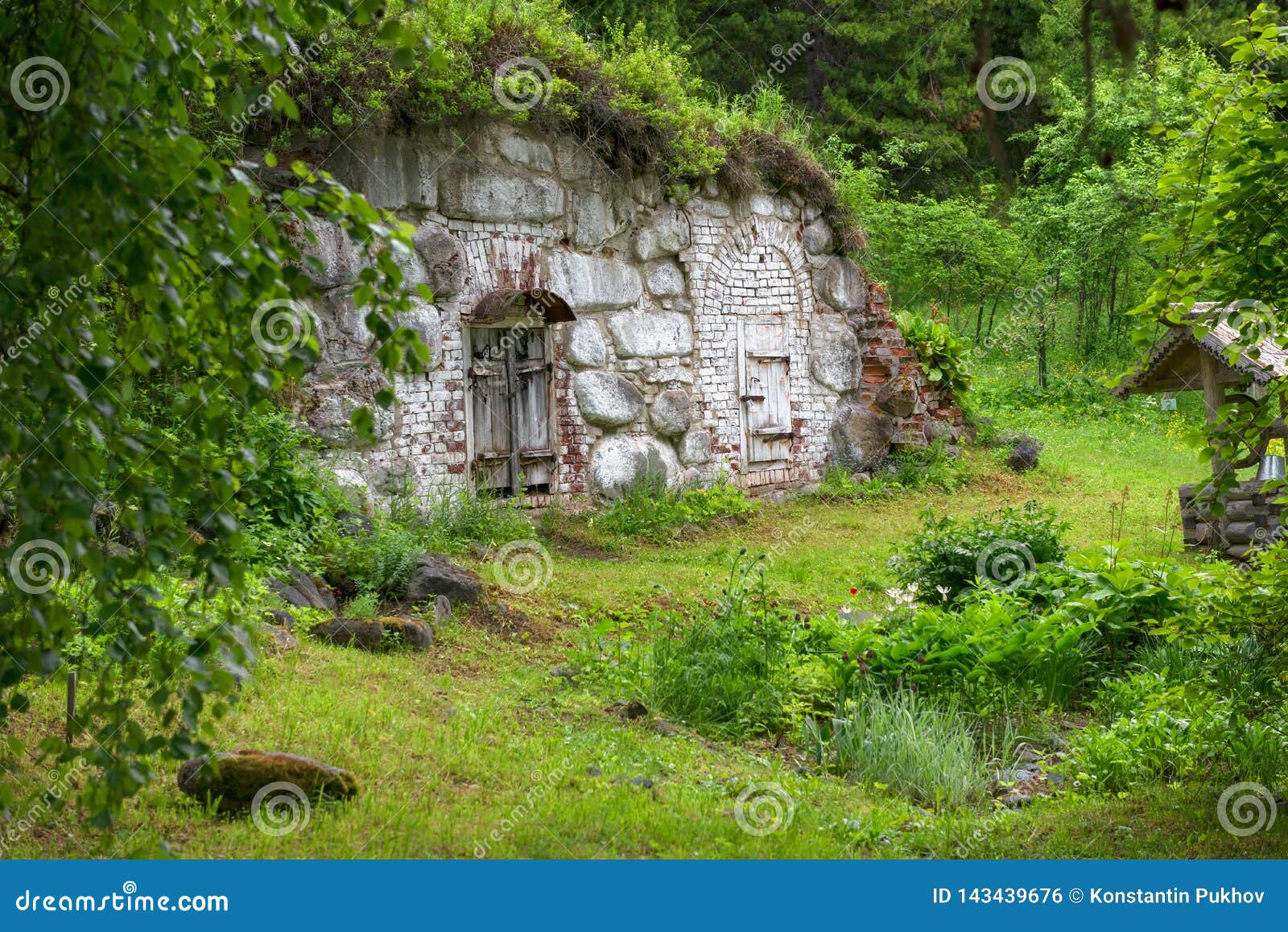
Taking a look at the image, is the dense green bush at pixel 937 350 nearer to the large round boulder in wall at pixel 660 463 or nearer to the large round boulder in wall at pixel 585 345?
the large round boulder in wall at pixel 660 463

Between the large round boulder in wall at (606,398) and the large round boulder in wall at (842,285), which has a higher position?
the large round boulder in wall at (842,285)

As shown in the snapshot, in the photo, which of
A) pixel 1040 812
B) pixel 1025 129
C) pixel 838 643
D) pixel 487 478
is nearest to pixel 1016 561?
pixel 838 643

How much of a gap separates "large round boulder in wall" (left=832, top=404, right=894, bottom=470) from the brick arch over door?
0.87ft

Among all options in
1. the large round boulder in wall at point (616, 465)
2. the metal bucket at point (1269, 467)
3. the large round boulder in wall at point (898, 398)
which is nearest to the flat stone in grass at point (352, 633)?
the large round boulder in wall at point (616, 465)

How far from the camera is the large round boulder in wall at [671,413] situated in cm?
1216

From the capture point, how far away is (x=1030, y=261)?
22016 millimetres

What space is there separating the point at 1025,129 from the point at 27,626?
1017 inches

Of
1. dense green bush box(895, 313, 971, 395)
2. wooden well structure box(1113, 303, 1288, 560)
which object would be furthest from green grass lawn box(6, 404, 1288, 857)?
dense green bush box(895, 313, 971, 395)

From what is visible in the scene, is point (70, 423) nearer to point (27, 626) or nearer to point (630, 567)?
point (27, 626)

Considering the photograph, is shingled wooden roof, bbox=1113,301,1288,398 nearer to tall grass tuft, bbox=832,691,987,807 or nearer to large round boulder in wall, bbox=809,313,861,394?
large round boulder in wall, bbox=809,313,861,394

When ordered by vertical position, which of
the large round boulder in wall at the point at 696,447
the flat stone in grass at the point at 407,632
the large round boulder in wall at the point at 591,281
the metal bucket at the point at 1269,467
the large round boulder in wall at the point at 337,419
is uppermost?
the large round boulder in wall at the point at 591,281

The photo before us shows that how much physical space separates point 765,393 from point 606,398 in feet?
7.81

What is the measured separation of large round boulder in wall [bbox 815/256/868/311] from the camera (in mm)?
14023

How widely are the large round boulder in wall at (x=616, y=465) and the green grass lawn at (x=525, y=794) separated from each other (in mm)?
4200
